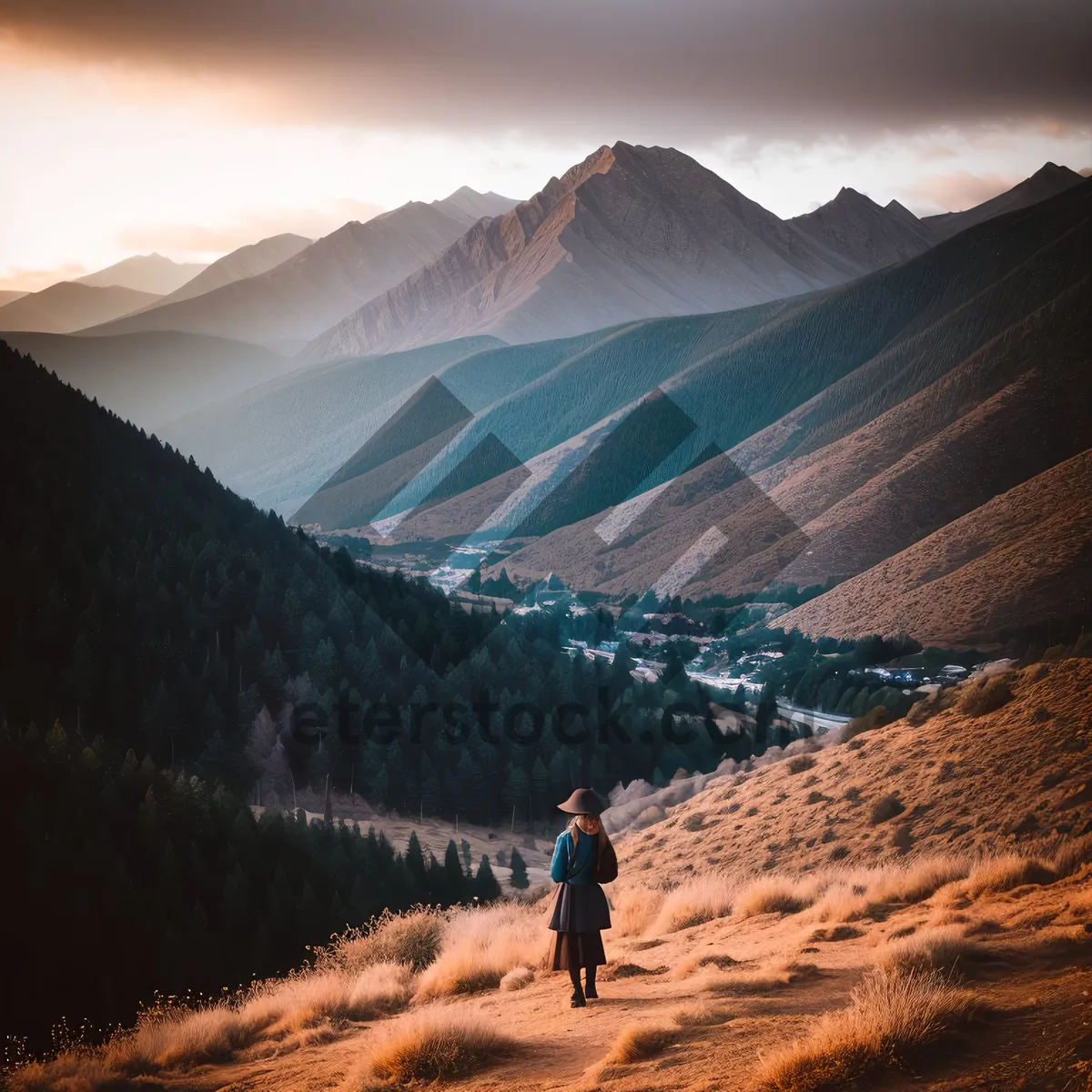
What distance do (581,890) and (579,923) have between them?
1.49 ft

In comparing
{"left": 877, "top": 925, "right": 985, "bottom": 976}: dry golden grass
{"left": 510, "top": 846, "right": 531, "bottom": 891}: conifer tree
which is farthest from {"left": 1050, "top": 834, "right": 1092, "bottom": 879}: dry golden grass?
{"left": 510, "top": 846, "right": 531, "bottom": 891}: conifer tree

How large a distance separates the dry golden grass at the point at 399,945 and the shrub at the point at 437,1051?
8.48 m

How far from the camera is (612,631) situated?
136250mm

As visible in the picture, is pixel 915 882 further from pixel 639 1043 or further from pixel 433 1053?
pixel 433 1053

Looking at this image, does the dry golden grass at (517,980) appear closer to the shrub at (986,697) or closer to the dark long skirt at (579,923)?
the dark long skirt at (579,923)

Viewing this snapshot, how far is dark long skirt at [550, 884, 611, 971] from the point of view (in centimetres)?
1617

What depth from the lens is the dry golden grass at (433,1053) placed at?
14.2 meters

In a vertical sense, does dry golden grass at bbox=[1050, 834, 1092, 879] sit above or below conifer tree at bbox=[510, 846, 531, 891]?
above

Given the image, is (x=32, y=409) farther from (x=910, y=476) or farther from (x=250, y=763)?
(x=910, y=476)

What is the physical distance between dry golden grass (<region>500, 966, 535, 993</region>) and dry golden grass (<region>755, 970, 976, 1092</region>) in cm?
748

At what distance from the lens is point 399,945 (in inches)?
944

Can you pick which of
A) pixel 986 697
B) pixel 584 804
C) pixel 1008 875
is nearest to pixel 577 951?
pixel 584 804

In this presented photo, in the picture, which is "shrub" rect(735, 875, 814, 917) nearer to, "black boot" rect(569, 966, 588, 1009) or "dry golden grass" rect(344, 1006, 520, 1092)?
"black boot" rect(569, 966, 588, 1009)

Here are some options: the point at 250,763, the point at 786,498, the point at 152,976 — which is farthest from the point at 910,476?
the point at 152,976
